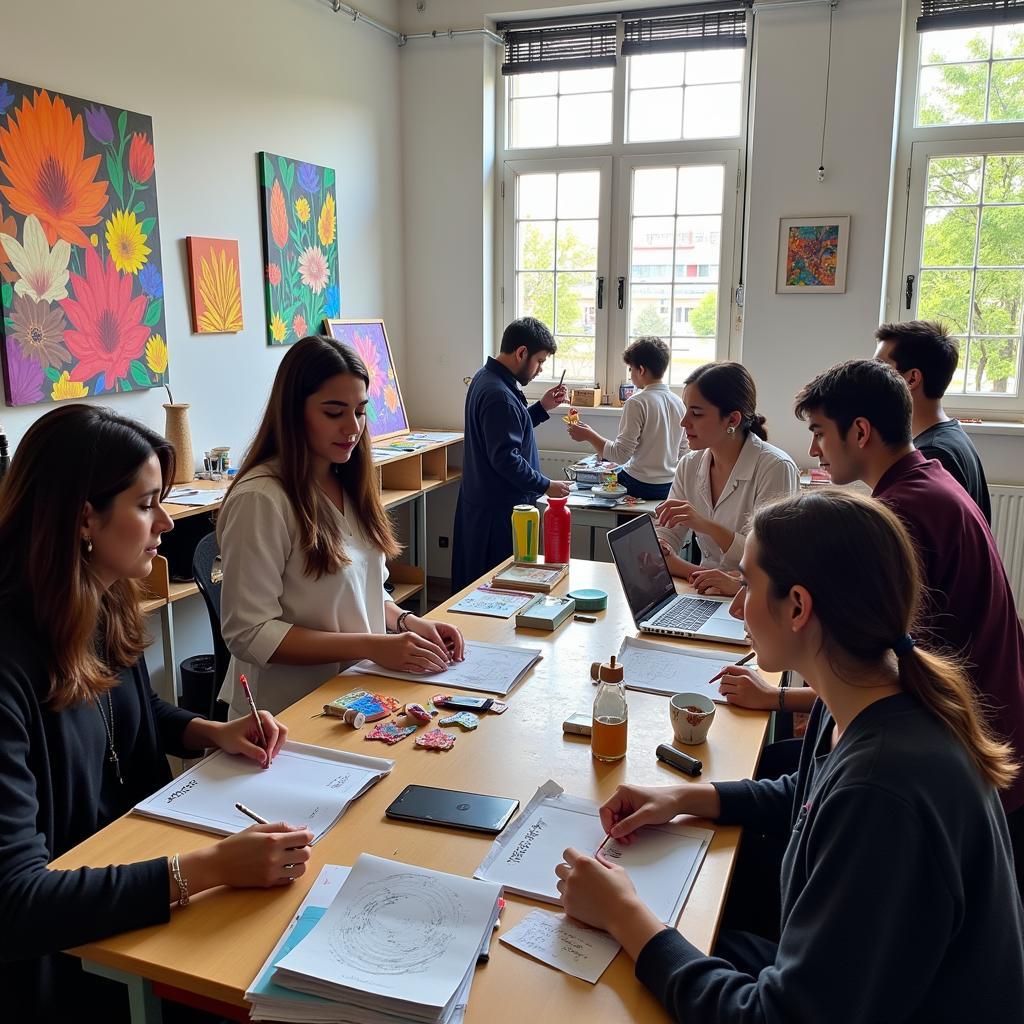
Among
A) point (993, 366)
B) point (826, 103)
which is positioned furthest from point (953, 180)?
point (993, 366)

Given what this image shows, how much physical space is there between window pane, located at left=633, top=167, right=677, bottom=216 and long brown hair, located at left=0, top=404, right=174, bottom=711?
4.27 m

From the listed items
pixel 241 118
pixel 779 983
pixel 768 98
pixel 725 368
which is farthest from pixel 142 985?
pixel 768 98

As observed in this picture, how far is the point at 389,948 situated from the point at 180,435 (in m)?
2.78

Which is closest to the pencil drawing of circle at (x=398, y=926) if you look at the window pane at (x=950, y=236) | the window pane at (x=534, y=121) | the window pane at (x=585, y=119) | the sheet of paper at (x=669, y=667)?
the sheet of paper at (x=669, y=667)

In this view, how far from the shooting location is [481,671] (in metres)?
1.98

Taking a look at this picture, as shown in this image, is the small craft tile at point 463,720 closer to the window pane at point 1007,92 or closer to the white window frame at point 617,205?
the white window frame at point 617,205

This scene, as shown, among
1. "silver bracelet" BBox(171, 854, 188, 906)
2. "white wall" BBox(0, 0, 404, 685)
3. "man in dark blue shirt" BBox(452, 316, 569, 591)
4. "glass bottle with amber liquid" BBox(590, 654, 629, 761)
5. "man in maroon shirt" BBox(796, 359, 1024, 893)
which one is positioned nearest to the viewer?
"silver bracelet" BBox(171, 854, 188, 906)

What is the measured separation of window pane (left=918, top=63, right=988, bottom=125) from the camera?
14.6 feet

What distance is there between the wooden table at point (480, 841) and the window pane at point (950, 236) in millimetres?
3393

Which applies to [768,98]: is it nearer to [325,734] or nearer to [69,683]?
[325,734]

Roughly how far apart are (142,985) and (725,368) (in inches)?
85.6

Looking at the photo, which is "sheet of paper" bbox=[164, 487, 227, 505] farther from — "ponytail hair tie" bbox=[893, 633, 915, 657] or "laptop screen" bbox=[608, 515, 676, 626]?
"ponytail hair tie" bbox=[893, 633, 915, 657]

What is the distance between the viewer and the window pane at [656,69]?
16.3 ft

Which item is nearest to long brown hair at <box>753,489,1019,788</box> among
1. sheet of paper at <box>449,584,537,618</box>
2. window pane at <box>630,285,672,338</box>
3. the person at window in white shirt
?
sheet of paper at <box>449,584,537,618</box>
